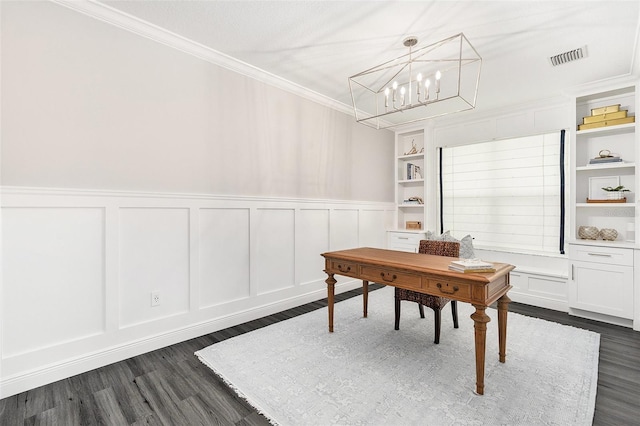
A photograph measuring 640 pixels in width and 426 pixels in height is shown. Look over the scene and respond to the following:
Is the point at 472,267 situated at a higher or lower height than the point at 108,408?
higher

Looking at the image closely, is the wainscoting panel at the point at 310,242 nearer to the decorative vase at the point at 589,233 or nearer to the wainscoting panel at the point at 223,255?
the wainscoting panel at the point at 223,255

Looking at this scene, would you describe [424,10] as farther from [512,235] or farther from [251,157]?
[512,235]

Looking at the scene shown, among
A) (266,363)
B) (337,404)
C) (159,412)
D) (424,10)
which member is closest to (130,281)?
(159,412)

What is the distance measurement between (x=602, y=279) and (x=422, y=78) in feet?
9.32

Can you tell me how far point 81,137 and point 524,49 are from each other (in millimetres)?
3728

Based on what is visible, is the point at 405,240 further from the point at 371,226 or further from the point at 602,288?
the point at 602,288

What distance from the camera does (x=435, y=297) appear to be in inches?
98.0

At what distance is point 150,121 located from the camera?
2.50 m

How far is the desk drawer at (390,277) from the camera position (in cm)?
217

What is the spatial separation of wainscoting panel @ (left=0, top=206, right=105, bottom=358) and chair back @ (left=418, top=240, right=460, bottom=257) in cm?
284

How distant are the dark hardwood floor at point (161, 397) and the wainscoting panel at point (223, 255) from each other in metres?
0.60

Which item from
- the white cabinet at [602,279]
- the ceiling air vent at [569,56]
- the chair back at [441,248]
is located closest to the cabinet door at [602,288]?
the white cabinet at [602,279]

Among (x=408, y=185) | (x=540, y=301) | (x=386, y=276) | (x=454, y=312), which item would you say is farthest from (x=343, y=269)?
(x=408, y=185)

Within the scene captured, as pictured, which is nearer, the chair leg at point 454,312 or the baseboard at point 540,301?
the chair leg at point 454,312
